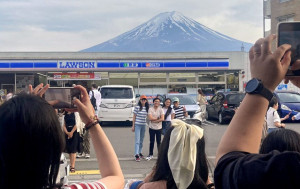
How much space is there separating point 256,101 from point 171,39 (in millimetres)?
116582

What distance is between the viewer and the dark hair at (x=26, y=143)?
1448mm

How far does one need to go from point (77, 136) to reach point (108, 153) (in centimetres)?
682

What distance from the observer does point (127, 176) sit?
7.92 m

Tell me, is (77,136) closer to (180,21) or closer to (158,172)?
(158,172)

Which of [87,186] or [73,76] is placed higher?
[73,76]

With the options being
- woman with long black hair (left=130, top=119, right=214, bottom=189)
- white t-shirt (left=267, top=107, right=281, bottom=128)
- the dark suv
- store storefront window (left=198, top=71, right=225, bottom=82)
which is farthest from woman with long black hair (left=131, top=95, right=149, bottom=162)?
store storefront window (left=198, top=71, right=225, bottom=82)

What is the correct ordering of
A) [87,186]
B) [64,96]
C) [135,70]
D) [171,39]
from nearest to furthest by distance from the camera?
[87,186] < [64,96] < [135,70] < [171,39]

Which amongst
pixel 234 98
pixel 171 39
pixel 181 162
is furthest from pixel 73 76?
pixel 171 39

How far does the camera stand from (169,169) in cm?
281

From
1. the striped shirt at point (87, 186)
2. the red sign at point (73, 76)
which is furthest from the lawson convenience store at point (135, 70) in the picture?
the striped shirt at point (87, 186)

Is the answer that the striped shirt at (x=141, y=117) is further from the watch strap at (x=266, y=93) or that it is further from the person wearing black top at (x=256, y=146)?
the watch strap at (x=266, y=93)

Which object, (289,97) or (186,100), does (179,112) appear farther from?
(289,97)

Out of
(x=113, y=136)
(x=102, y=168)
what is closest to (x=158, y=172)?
(x=102, y=168)

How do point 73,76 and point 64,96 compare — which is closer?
point 64,96
